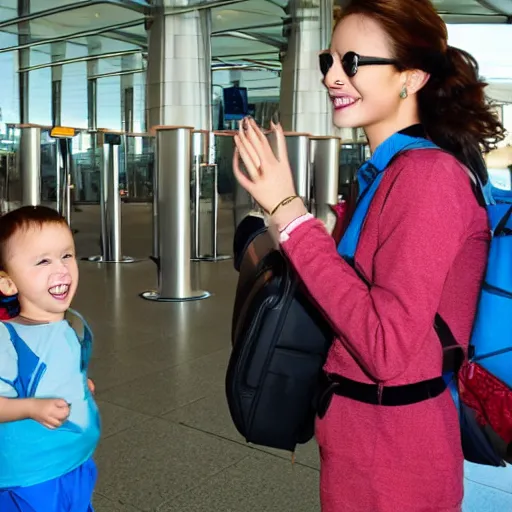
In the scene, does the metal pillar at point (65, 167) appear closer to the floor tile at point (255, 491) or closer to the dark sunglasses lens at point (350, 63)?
the floor tile at point (255, 491)

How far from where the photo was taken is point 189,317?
6059 mm

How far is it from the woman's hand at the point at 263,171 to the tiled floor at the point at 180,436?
56.0 inches

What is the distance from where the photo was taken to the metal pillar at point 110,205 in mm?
9625

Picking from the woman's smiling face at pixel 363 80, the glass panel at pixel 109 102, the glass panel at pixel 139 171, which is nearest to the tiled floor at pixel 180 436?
the woman's smiling face at pixel 363 80

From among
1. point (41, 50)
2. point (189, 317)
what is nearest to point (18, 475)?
point (189, 317)

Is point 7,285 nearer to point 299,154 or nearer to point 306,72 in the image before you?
point 299,154

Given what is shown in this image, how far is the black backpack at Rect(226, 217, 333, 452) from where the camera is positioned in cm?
130

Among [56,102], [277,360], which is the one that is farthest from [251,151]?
[56,102]

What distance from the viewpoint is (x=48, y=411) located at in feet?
4.91

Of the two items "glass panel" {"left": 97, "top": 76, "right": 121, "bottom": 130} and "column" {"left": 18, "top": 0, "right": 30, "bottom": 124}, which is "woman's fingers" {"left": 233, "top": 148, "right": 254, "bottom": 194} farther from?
"glass panel" {"left": 97, "top": 76, "right": 121, "bottom": 130}

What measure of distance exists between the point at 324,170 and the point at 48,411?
960 cm

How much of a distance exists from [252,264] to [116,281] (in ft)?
21.5

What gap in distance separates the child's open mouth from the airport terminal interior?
792mm

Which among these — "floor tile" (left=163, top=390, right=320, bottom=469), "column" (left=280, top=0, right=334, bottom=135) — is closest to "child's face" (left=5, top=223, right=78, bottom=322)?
"floor tile" (left=163, top=390, right=320, bottom=469)
